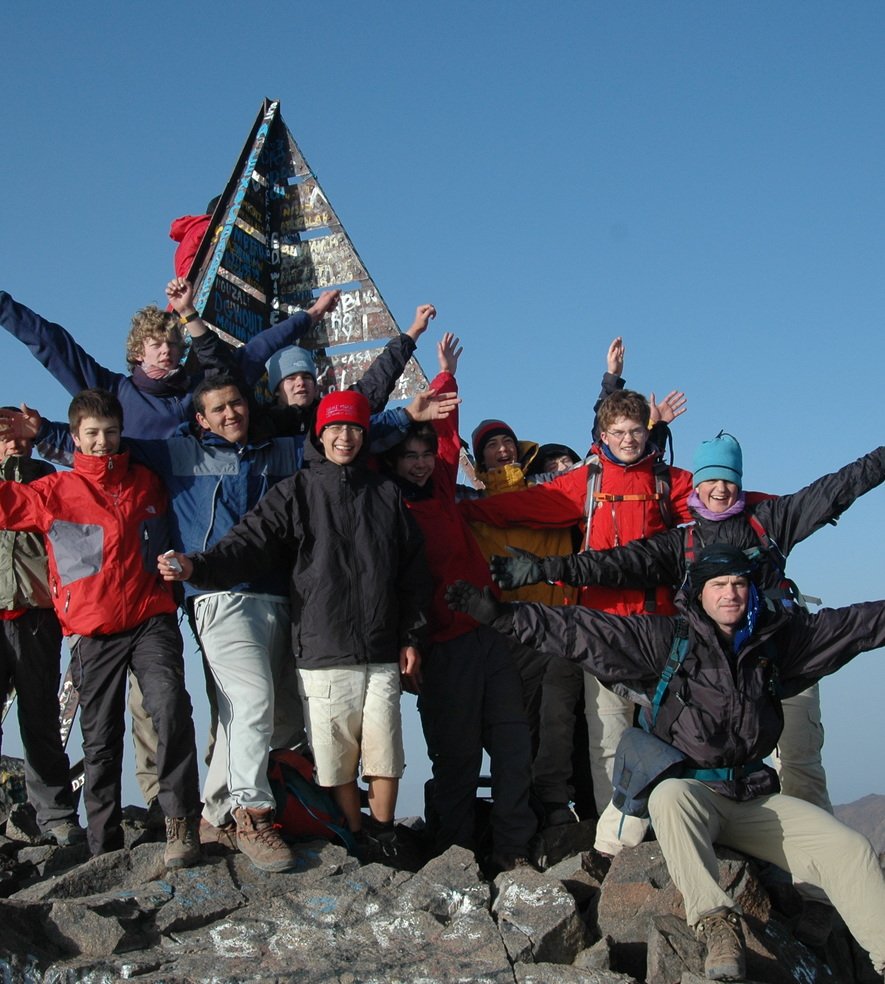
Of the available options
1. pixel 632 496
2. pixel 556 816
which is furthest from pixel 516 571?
pixel 556 816

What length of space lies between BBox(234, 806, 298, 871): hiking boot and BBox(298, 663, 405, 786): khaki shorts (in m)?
0.43

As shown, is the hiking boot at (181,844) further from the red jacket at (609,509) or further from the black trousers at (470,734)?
the red jacket at (609,509)

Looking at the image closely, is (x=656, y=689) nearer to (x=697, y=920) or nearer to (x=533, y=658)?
(x=697, y=920)

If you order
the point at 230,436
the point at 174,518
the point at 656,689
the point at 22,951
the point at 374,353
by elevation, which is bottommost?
the point at 22,951

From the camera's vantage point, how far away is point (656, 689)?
5758mm

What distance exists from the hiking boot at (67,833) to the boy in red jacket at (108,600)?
77 cm

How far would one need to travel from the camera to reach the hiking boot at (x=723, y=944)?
15.5 ft

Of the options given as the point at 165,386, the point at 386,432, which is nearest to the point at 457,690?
the point at 386,432

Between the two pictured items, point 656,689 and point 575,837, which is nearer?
point 656,689

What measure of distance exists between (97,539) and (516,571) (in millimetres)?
2369

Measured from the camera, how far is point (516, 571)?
640cm

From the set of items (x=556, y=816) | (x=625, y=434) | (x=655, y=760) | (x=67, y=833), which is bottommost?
(x=556, y=816)

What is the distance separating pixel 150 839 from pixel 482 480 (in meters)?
3.25

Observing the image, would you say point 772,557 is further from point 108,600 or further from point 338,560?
point 108,600
